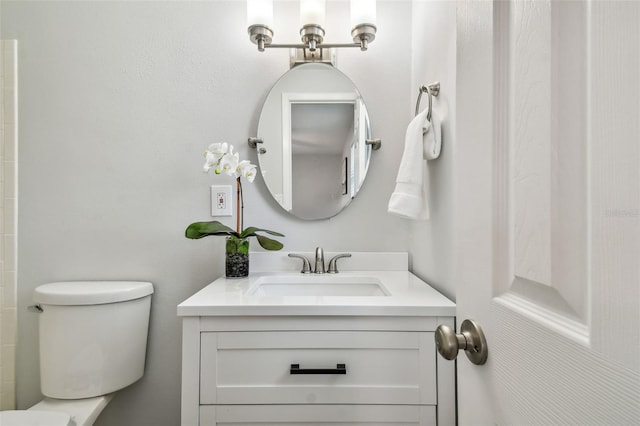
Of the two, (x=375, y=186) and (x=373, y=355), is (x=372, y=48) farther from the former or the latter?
(x=373, y=355)

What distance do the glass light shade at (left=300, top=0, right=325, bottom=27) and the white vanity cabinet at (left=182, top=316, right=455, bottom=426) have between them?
1066 millimetres

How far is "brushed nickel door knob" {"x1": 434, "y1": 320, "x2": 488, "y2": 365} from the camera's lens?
422mm

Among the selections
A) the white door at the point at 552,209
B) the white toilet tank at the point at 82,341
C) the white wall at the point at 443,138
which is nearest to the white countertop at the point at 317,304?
the white wall at the point at 443,138

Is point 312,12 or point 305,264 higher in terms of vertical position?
point 312,12

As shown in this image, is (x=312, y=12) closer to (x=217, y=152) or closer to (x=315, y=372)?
(x=217, y=152)

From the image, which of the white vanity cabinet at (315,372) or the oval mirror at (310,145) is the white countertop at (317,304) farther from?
the oval mirror at (310,145)

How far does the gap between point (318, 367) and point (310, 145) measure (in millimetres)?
860

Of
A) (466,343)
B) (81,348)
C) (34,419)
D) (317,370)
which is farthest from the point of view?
(81,348)

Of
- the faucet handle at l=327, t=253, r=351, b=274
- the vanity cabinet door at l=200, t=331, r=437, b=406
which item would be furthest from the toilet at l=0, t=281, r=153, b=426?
the faucet handle at l=327, t=253, r=351, b=274

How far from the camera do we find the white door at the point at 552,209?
0.79 feet

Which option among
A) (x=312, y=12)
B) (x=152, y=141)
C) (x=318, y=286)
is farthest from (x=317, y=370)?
(x=312, y=12)

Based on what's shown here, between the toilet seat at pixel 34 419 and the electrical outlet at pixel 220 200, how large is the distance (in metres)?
0.78

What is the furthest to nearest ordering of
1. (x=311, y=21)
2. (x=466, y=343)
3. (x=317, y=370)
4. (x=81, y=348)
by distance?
(x=311, y=21) < (x=81, y=348) < (x=317, y=370) < (x=466, y=343)

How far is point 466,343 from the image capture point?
1.45 ft
